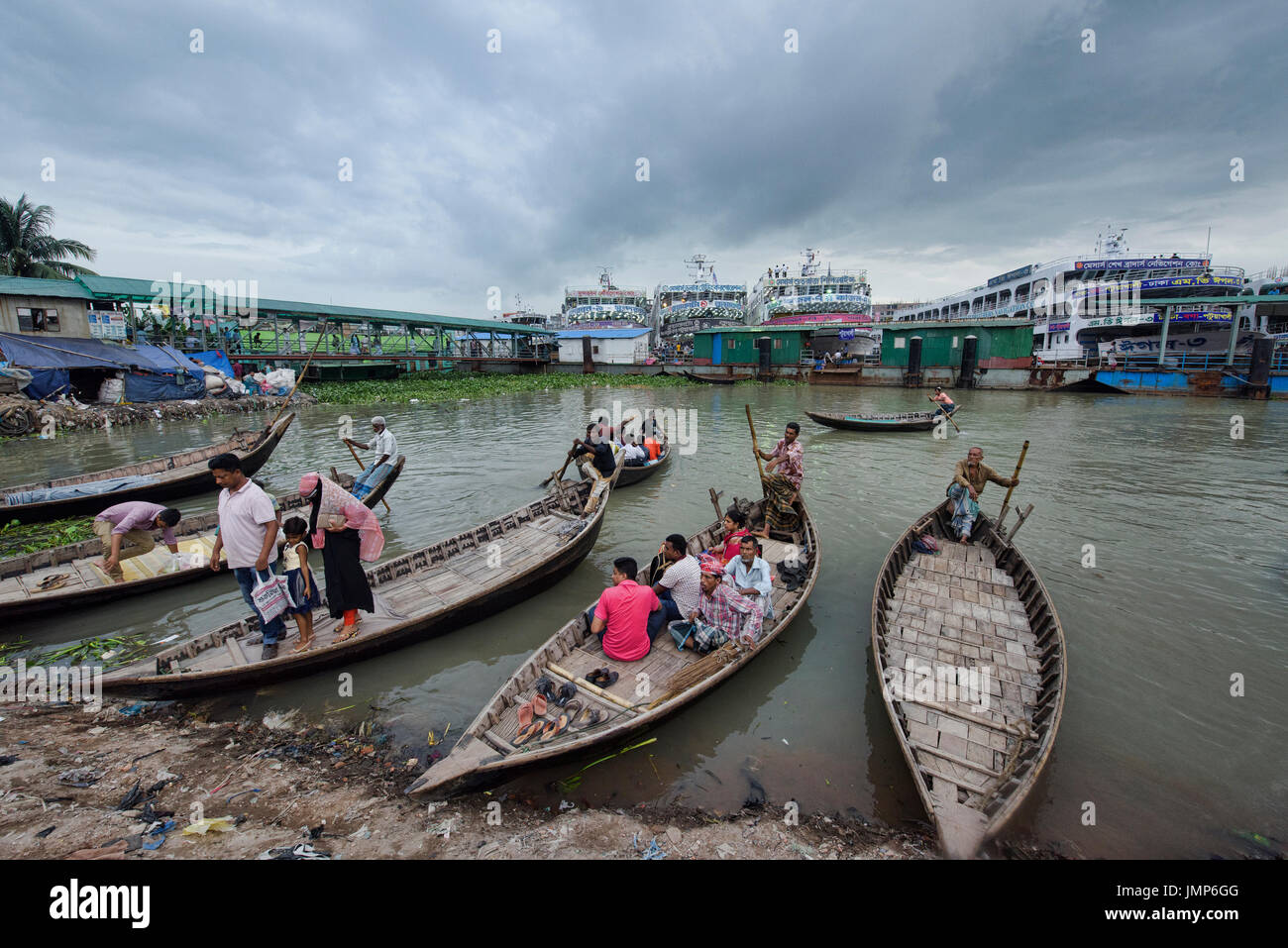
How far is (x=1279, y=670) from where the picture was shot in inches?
238

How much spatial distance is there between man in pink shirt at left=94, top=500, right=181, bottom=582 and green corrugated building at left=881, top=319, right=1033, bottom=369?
138 ft

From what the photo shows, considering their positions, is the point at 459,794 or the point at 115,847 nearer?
the point at 115,847

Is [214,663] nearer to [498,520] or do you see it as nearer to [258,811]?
[258,811]

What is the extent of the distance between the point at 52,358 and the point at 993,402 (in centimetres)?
4496

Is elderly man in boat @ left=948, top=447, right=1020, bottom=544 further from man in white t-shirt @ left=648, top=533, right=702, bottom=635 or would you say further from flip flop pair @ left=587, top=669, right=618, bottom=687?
flip flop pair @ left=587, top=669, right=618, bottom=687

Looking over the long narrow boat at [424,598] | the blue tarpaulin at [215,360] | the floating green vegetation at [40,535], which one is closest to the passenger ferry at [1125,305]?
the long narrow boat at [424,598]

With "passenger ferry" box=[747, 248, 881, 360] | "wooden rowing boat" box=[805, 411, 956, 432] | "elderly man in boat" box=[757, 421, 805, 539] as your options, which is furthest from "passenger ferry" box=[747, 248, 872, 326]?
"elderly man in boat" box=[757, 421, 805, 539]

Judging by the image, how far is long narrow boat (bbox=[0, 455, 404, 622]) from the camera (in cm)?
639

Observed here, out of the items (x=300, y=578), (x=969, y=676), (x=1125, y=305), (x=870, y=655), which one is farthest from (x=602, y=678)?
(x=1125, y=305)

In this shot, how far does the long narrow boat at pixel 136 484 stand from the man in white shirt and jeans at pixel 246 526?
7654mm

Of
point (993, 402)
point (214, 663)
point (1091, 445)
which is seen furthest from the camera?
point (993, 402)

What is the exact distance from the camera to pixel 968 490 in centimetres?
855

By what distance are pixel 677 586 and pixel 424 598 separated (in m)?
3.21
